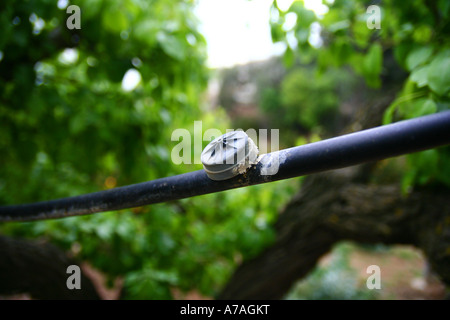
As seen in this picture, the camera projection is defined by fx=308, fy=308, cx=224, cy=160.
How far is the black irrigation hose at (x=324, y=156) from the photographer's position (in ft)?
1.48

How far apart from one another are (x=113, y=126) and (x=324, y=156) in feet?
4.15

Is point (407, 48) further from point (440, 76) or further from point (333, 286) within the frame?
point (333, 286)

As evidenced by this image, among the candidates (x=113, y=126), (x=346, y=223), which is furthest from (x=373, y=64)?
(x=113, y=126)

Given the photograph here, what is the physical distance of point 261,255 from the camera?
6.66 ft

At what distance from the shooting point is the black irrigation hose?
450 mm

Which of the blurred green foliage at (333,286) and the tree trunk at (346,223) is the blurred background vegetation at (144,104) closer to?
the tree trunk at (346,223)

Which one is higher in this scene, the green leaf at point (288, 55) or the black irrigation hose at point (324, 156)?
the green leaf at point (288, 55)

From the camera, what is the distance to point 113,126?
152cm

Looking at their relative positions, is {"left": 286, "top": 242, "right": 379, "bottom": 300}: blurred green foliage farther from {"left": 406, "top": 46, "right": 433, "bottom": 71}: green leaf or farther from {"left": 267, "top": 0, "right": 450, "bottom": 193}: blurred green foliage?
{"left": 406, "top": 46, "right": 433, "bottom": 71}: green leaf

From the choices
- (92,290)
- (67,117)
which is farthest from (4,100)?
(92,290)

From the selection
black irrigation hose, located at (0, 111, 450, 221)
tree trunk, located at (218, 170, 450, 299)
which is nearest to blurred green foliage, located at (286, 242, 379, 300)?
tree trunk, located at (218, 170, 450, 299)

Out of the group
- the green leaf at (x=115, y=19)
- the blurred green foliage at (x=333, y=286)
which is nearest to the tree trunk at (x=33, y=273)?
the green leaf at (x=115, y=19)

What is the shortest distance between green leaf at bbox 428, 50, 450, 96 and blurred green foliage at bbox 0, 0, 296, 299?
877mm
